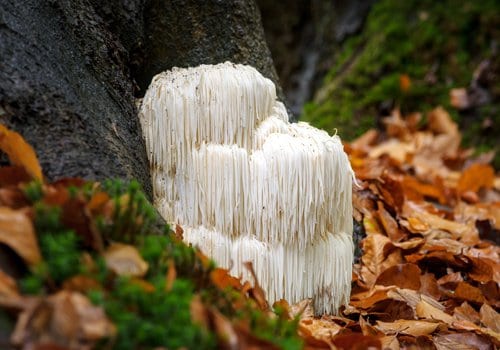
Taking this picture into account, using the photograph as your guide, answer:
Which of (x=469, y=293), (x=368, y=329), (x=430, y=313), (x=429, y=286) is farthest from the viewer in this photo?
(x=429, y=286)

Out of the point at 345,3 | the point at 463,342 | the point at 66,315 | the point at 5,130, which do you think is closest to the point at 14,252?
the point at 66,315

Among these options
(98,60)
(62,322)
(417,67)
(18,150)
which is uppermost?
(417,67)

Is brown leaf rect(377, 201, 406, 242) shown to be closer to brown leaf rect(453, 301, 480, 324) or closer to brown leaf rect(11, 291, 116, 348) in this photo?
brown leaf rect(453, 301, 480, 324)

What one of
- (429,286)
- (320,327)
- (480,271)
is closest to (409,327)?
(320,327)

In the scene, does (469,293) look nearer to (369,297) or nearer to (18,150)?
(369,297)

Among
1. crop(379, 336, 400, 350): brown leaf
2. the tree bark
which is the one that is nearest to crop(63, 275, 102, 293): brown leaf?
the tree bark

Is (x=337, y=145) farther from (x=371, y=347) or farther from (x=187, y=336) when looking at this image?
(x=187, y=336)
